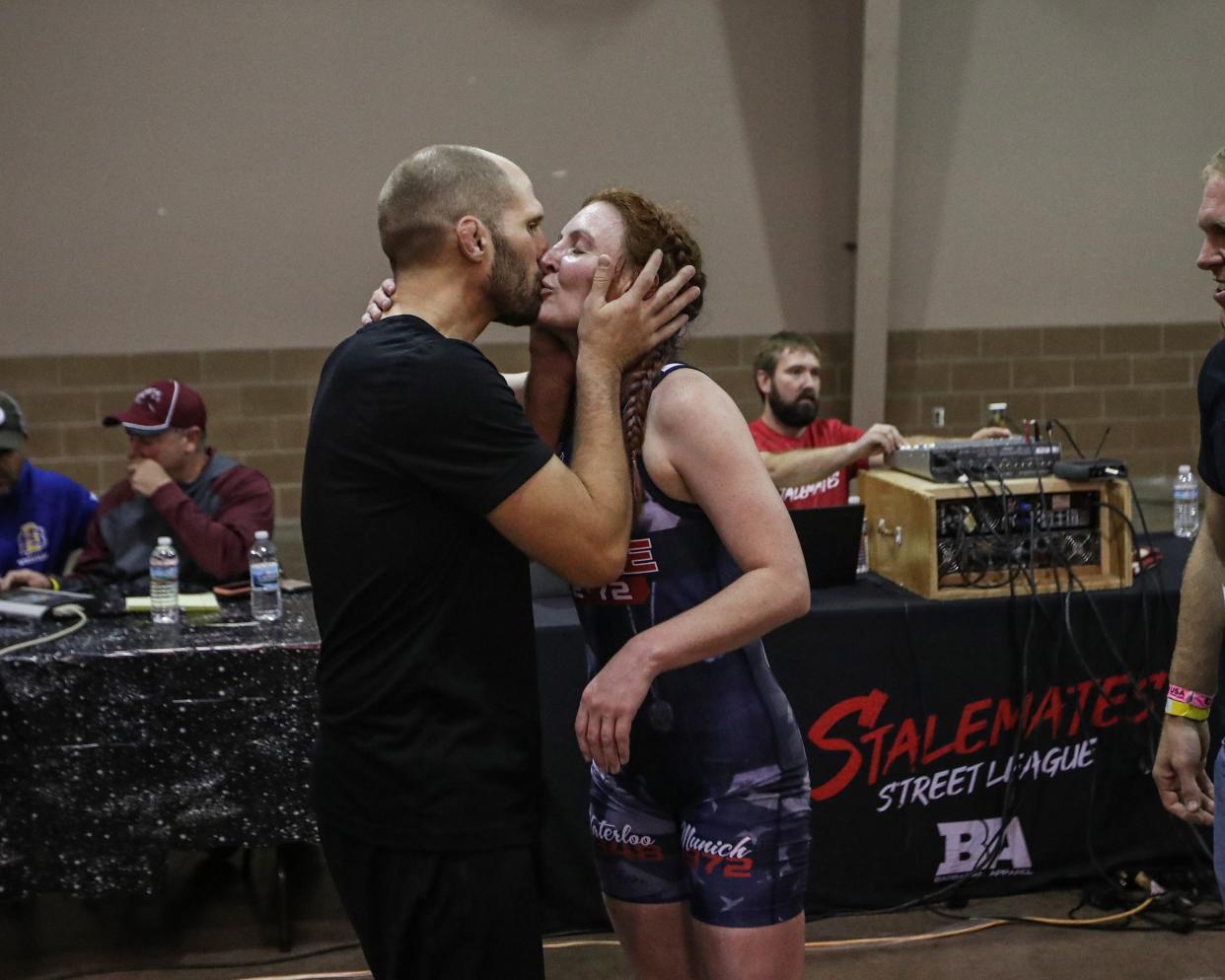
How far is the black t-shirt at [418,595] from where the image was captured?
1505 mm

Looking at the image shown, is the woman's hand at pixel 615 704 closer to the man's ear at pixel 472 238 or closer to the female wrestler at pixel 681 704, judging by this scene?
the female wrestler at pixel 681 704

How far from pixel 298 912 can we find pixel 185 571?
1058mm

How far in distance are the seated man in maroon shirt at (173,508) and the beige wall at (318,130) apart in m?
1.83

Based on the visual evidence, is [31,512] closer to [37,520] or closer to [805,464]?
[37,520]

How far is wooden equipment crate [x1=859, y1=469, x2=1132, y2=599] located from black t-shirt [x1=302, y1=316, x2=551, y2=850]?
1.99 metres

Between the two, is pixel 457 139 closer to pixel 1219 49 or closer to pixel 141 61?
pixel 141 61

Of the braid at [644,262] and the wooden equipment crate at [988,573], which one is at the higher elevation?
the braid at [644,262]

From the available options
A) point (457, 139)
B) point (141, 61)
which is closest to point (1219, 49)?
point (457, 139)

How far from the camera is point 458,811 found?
154 centimetres

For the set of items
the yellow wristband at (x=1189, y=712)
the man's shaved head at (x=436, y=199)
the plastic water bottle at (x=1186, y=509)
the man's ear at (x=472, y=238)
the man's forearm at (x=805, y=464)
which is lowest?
the yellow wristband at (x=1189, y=712)

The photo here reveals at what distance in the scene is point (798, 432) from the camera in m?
4.77

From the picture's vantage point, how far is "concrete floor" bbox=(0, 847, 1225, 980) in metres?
3.11

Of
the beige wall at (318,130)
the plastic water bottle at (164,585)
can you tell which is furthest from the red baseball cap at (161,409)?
the beige wall at (318,130)

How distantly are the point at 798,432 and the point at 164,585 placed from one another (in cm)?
237
